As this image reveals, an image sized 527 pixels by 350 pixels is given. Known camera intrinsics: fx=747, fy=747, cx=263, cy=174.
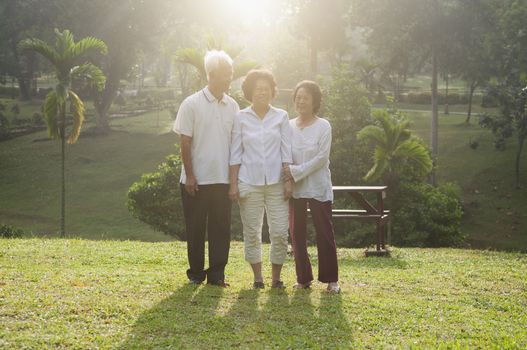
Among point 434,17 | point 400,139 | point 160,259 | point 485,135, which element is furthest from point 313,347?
point 485,135

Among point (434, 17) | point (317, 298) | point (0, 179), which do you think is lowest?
point (0, 179)

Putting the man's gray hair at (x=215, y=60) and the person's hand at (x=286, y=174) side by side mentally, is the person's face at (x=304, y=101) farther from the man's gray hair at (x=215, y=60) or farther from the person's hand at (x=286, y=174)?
the man's gray hair at (x=215, y=60)

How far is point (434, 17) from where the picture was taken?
36.6 metres

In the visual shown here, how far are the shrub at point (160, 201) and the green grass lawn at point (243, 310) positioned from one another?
1114 cm

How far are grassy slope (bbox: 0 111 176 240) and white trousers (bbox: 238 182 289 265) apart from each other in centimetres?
2032

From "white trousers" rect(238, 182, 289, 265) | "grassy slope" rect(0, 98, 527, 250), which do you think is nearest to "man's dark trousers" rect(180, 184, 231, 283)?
"white trousers" rect(238, 182, 289, 265)

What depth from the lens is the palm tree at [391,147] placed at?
20.8 meters

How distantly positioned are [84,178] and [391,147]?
2183 cm

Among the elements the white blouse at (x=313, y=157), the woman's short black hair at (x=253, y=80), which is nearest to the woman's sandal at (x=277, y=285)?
the white blouse at (x=313, y=157)

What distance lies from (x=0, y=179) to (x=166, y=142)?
1085 centimetres

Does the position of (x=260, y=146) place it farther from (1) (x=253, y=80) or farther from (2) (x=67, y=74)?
(2) (x=67, y=74)

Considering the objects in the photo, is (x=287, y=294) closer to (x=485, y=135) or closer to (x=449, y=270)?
(x=449, y=270)

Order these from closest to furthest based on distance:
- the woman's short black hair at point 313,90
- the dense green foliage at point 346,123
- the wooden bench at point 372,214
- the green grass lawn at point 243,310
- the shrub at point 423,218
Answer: the green grass lawn at point 243,310, the woman's short black hair at point 313,90, the wooden bench at point 372,214, the shrub at point 423,218, the dense green foliage at point 346,123

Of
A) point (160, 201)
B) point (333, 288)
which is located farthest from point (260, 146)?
point (160, 201)
